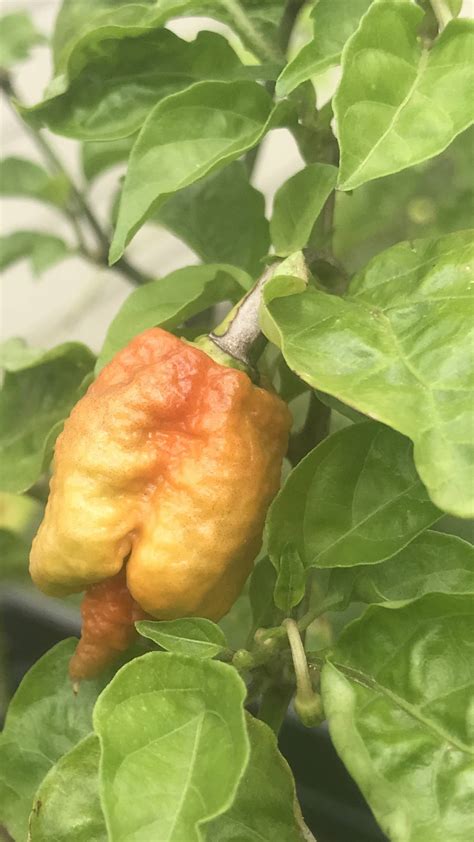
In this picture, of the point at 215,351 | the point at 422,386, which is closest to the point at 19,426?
the point at 215,351

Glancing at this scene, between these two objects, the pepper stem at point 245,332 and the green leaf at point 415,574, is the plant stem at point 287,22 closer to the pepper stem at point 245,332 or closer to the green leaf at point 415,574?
the pepper stem at point 245,332

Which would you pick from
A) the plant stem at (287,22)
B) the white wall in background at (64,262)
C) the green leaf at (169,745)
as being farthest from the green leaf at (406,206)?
the white wall in background at (64,262)

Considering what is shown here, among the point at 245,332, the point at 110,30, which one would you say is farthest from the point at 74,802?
the point at 110,30

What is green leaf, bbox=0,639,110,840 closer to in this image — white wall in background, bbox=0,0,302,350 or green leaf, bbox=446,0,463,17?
green leaf, bbox=446,0,463,17

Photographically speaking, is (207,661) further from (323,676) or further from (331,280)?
(331,280)

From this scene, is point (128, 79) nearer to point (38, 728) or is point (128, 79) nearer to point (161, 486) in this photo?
point (161, 486)

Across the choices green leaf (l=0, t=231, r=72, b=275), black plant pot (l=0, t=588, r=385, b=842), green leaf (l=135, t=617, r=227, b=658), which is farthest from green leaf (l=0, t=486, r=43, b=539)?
green leaf (l=135, t=617, r=227, b=658)
